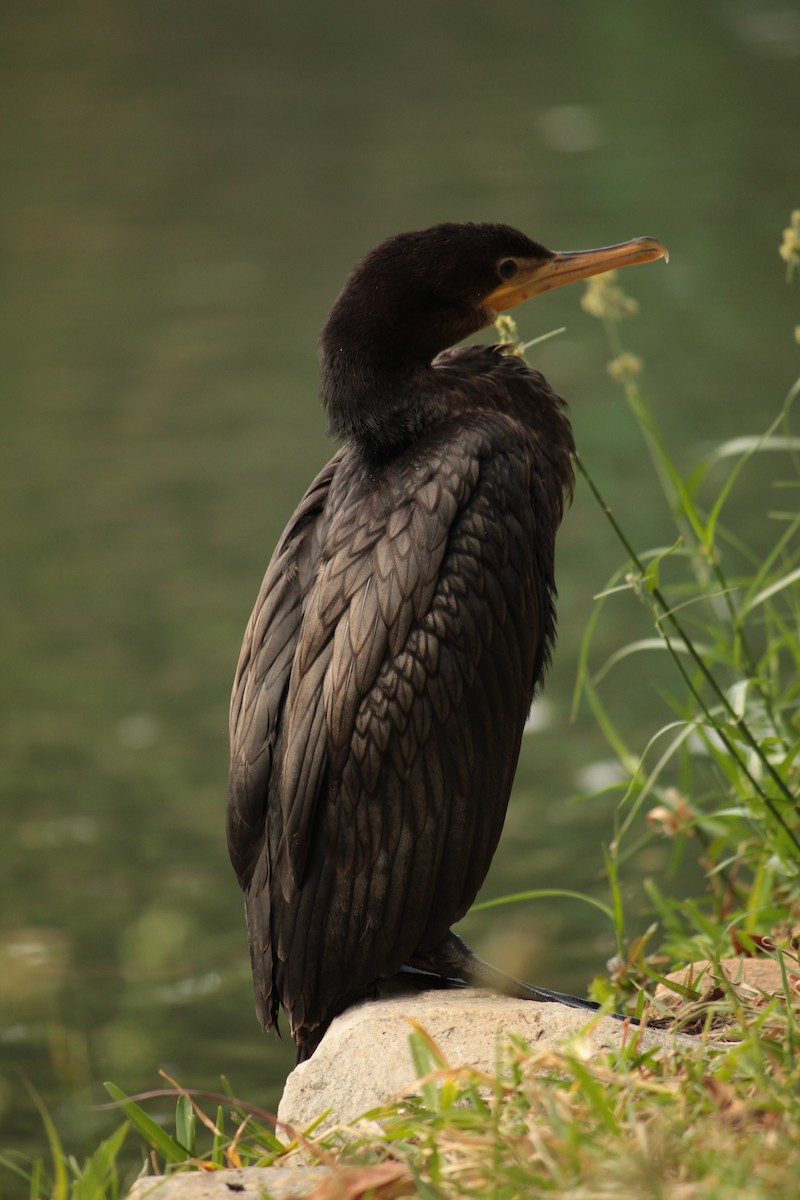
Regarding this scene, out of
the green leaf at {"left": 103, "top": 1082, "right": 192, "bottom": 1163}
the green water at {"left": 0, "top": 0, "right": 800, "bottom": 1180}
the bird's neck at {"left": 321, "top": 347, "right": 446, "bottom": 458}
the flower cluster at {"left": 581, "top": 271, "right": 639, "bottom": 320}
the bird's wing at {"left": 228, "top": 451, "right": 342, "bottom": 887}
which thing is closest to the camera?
the green leaf at {"left": 103, "top": 1082, "right": 192, "bottom": 1163}

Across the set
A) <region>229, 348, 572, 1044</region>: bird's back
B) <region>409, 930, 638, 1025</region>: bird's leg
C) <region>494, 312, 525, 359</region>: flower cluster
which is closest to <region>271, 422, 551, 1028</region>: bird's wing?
<region>229, 348, 572, 1044</region>: bird's back

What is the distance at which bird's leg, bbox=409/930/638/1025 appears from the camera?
320 centimetres

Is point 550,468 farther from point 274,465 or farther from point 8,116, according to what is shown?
point 8,116

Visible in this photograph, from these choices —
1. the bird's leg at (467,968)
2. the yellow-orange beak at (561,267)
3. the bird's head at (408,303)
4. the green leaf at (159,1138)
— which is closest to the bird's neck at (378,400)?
the bird's head at (408,303)

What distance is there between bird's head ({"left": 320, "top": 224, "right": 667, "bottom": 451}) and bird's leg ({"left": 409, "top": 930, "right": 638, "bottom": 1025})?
1.03 meters

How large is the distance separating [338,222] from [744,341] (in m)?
3.44

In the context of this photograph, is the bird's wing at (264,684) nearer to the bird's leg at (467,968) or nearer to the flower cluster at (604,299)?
the bird's leg at (467,968)

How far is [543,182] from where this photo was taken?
469 inches

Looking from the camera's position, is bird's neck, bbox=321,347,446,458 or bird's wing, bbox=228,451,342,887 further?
bird's neck, bbox=321,347,446,458

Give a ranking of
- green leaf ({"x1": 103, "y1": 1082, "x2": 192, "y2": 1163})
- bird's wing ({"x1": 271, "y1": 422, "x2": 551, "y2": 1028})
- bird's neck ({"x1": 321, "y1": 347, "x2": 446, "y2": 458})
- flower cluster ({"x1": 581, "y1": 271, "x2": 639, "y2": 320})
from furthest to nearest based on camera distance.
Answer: flower cluster ({"x1": 581, "y1": 271, "x2": 639, "y2": 320}) < bird's neck ({"x1": 321, "y1": 347, "x2": 446, "y2": 458}) < bird's wing ({"x1": 271, "y1": 422, "x2": 551, "y2": 1028}) < green leaf ({"x1": 103, "y1": 1082, "x2": 192, "y2": 1163})

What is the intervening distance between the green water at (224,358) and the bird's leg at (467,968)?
138 cm

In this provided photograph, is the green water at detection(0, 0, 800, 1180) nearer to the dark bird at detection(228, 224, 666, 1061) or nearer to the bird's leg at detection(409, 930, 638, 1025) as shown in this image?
the bird's leg at detection(409, 930, 638, 1025)

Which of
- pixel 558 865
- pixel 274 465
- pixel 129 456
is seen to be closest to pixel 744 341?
pixel 274 465

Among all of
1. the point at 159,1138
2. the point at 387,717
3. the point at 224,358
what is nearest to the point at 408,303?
the point at 387,717
